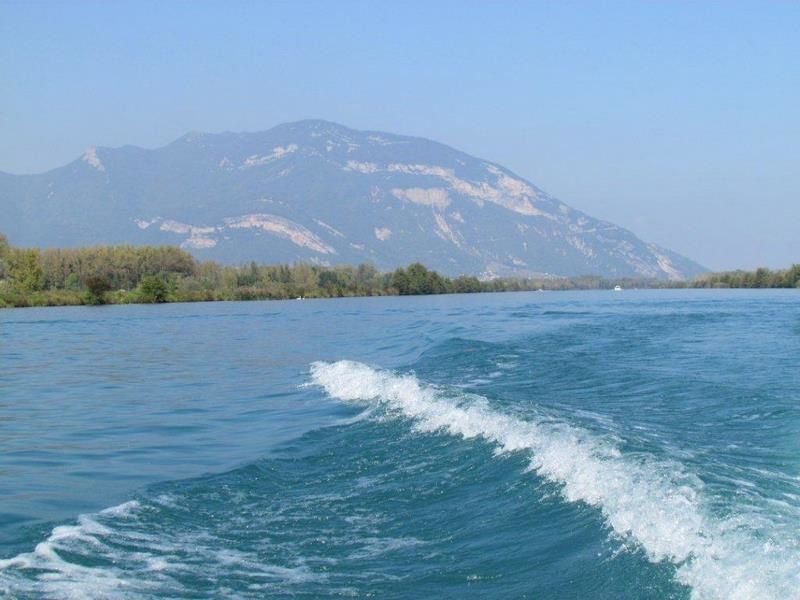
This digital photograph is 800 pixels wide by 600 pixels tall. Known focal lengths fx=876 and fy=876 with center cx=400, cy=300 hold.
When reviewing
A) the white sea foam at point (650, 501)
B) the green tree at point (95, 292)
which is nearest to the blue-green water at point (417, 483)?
the white sea foam at point (650, 501)

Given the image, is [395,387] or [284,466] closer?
[284,466]

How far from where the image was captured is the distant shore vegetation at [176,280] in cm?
Result: 10425

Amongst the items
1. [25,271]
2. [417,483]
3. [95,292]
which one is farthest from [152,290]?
[417,483]

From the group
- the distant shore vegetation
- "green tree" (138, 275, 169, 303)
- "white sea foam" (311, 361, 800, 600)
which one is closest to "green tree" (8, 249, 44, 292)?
the distant shore vegetation

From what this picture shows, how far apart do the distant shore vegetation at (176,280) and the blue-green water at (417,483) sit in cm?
8540

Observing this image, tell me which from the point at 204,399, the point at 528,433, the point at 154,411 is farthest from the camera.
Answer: the point at 204,399

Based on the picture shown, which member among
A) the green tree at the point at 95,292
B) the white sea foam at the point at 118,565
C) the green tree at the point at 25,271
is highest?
the green tree at the point at 25,271

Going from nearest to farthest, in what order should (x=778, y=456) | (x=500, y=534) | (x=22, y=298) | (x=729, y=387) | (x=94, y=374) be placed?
(x=500, y=534)
(x=778, y=456)
(x=729, y=387)
(x=94, y=374)
(x=22, y=298)

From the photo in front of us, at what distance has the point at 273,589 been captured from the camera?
7.04 metres

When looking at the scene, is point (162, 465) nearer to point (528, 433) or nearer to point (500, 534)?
point (528, 433)

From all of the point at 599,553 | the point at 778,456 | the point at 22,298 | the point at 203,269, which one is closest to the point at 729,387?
the point at 778,456

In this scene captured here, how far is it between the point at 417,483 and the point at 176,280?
11102 cm

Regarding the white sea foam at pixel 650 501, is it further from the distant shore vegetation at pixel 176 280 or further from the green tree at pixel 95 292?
the distant shore vegetation at pixel 176 280

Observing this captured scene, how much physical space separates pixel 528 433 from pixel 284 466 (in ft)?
11.1
